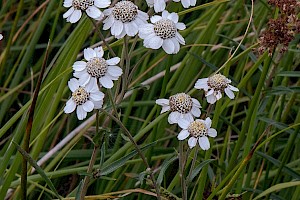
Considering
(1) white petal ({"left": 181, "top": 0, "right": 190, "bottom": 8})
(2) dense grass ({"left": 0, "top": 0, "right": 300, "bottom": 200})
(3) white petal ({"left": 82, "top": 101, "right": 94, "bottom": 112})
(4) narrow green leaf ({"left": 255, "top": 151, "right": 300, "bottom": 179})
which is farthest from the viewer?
(4) narrow green leaf ({"left": 255, "top": 151, "right": 300, "bottom": 179})

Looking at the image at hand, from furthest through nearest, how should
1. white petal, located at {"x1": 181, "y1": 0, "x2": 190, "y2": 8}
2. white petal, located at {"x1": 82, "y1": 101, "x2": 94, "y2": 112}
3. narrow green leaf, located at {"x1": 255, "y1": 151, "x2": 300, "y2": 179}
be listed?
narrow green leaf, located at {"x1": 255, "y1": 151, "x2": 300, "y2": 179}
white petal, located at {"x1": 181, "y1": 0, "x2": 190, "y2": 8}
white petal, located at {"x1": 82, "y1": 101, "x2": 94, "y2": 112}

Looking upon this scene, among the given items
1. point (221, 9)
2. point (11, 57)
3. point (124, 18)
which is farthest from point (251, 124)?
point (11, 57)

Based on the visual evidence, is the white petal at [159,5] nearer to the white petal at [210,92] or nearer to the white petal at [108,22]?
the white petal at [108,22]

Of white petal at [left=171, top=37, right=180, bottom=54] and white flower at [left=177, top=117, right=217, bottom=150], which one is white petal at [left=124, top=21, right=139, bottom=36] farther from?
white flower at [left=177, top=117, right=217, bottom=150]

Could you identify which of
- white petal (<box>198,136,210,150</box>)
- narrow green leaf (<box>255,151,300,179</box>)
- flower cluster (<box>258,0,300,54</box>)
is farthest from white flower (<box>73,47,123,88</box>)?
narrow green leaf (<box>255,151,300,179</box>)

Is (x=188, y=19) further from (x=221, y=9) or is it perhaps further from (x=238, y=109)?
(x=221, y=9)

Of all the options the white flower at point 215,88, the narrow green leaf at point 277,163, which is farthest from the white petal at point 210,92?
the narrow green leaf at point 277,163

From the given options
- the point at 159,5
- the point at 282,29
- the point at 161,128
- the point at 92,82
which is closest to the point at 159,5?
the point at 159,5
